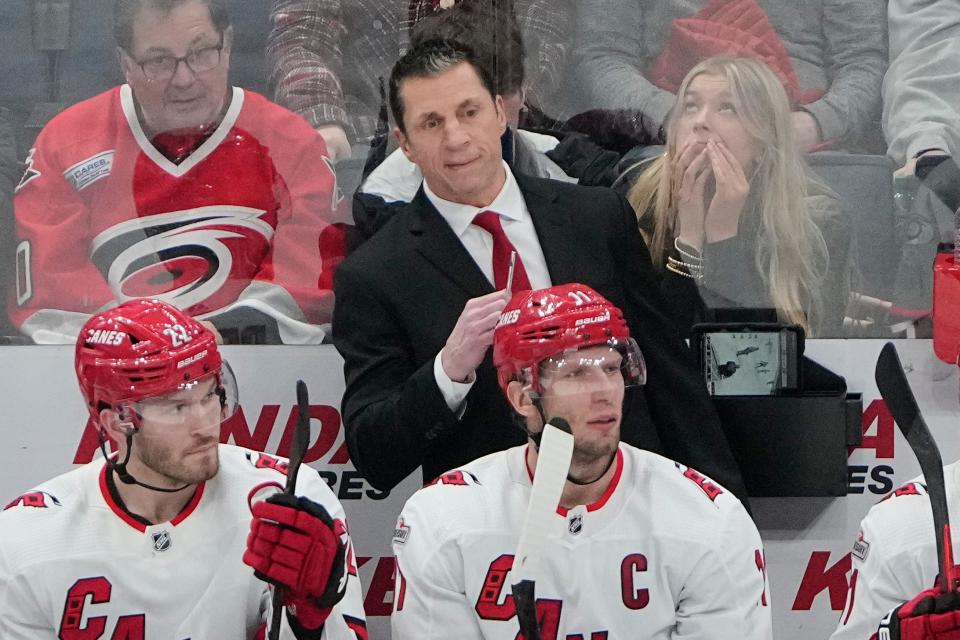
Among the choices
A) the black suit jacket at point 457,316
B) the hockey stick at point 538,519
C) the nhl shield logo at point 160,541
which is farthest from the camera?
the black suit jacket at point 457,316

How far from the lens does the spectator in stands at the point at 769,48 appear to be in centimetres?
374

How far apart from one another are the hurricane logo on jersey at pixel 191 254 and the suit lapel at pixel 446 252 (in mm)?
508

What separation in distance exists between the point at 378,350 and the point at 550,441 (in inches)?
32.4

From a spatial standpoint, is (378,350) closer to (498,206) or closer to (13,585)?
(498,206)

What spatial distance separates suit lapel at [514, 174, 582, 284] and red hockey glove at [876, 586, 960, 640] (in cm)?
114

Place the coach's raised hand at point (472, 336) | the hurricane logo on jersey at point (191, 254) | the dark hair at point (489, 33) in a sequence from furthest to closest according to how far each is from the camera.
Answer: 1. the hurricane logo on jersey at point (191, 254)
2. the dark hair at point (489, 33)
3. the coach's raised hand at point (472, 336)

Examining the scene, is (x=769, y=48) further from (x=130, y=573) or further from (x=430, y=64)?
(x=130, y=573)

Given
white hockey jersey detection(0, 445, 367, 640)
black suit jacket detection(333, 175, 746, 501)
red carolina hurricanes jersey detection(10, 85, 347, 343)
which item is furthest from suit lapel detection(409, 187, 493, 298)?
white hockey jersey detection(0, 445, 367, 640)

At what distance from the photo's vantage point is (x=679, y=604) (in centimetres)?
287

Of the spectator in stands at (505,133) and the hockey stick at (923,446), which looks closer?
the hockey stick at (923,446)

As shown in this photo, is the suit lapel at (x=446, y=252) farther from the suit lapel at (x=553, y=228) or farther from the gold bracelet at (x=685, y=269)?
the gold bracelet at (x=685, y=269)

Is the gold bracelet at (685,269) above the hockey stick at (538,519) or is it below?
above

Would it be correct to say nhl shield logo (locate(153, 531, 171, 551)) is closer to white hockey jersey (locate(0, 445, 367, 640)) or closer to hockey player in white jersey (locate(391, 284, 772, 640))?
white hockey jersey (locate(0, 445, 367, 640))

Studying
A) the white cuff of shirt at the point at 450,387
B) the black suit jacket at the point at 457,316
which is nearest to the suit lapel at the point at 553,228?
the black suit jacket at the point at 457,316
